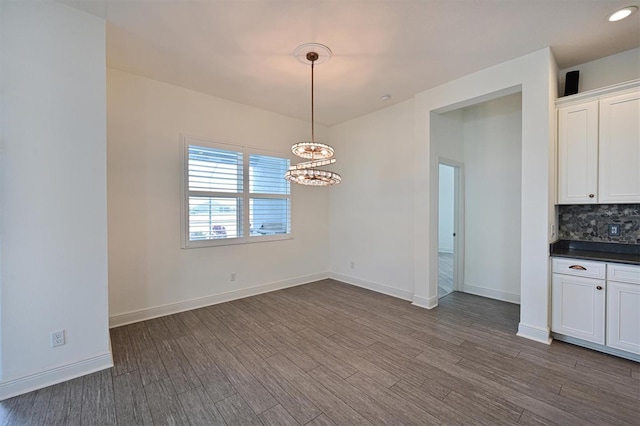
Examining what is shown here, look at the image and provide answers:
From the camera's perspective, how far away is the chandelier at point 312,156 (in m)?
2.57

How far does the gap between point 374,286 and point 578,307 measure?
2627 millimetres

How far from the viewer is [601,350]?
8.61 feet

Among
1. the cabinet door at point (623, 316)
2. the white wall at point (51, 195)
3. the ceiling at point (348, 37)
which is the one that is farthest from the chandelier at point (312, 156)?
the cabinet door at point (623, 316)

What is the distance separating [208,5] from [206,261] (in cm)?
309

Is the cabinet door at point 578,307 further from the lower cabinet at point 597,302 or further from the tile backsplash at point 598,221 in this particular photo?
the tile backsplash at point 598,221

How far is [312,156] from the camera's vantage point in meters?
2.81

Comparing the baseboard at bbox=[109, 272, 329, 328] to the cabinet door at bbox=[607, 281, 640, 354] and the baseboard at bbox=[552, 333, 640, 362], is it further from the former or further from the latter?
the cabinet door at bbox=[607, 281, 640, 354]

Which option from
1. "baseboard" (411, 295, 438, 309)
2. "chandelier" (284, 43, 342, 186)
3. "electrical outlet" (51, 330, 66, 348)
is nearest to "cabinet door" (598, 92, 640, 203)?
"baseboard" (411, 295, 438, 309)

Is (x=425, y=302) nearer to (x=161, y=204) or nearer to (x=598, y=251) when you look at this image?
(x=598, y=251)

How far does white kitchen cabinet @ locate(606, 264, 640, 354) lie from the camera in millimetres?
2414

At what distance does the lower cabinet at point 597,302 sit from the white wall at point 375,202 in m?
1.78

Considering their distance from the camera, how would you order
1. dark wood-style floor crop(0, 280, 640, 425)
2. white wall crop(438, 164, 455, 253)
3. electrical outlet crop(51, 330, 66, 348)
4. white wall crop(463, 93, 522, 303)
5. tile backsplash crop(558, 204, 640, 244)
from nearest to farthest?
dark wood-style floor crop(0, 280, 640, 425) → electrical outlet crop(51, 330, 66, 348) → tile backsplash crop(558, 204, 640, 244) → white wall crop(463, 93, 522, 303) → white wall crop(438, 164, 455, 253)

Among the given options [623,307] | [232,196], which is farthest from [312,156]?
[623,307]

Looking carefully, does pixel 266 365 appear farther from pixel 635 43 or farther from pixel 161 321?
pixel 635 43
